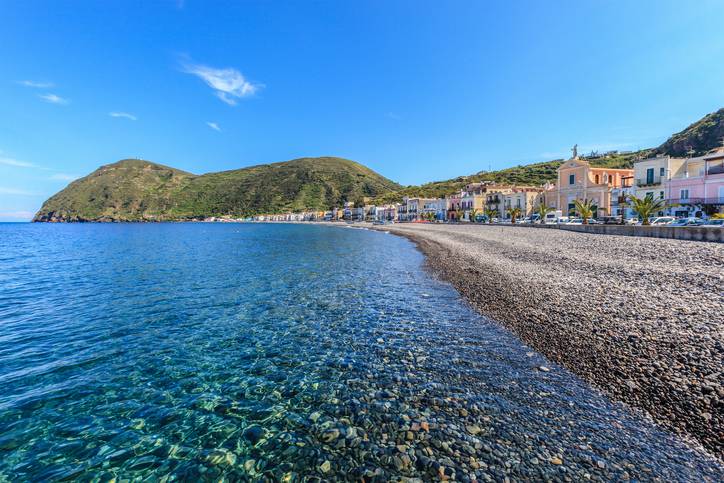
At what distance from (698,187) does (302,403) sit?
57718mm

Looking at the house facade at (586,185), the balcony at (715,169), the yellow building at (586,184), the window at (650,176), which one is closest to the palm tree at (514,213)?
the yellow building at (586,184)

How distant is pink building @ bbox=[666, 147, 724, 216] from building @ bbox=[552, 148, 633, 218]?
1145cm

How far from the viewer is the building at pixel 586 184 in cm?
5772

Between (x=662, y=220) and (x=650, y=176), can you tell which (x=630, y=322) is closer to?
(x=662, y=220)

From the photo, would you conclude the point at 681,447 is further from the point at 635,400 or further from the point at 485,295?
the point at 485,295

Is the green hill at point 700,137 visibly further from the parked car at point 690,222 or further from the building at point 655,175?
the parked car at point 690,222

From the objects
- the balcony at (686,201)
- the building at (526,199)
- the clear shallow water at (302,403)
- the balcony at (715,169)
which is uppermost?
the balcony at (715,169)

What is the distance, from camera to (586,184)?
58875mm

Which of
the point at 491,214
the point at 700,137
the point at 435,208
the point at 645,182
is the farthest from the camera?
the point at 435,208

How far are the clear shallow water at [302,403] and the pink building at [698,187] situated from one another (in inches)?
1925

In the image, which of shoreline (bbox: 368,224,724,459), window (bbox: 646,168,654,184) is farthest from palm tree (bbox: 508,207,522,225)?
shoreline (bbox: 368,224,724,459)

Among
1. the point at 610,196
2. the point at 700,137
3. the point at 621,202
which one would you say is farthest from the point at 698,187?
the point at 700,137

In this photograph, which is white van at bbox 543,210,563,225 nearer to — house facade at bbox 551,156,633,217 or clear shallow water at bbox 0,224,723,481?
house facade at bbox 551,156,633,217

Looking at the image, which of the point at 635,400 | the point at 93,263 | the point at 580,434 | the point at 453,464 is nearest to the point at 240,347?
the point at 453,464
